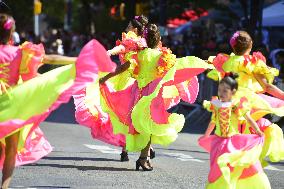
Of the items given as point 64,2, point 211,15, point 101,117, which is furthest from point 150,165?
point 64,2

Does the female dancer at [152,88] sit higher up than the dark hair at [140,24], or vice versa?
the dark hair at [140,24]

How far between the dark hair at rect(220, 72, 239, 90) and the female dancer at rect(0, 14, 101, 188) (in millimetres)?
1104

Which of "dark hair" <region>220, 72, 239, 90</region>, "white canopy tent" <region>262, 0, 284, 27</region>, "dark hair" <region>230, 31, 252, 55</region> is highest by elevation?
"dark hair" <region>230, 31, 252, 55</region>

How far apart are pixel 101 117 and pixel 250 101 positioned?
3.67 metres

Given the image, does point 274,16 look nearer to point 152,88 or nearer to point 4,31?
point 152,88

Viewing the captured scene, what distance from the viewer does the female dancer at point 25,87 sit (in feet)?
28.8

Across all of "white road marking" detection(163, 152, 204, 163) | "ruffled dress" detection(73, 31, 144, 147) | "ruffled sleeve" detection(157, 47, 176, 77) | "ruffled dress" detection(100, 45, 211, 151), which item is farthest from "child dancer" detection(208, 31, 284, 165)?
"white road marking" detection(163, 152, 204, 163)

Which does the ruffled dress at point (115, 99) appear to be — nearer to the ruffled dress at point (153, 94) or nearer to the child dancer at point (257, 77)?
the ruffled dress at point (153, 94)

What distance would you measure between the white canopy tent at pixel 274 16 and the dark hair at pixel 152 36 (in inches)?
550

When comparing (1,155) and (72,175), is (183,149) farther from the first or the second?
(1,155)

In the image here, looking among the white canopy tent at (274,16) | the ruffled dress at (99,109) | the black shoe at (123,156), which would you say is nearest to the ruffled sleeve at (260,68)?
the ruffled dress at (99,109)

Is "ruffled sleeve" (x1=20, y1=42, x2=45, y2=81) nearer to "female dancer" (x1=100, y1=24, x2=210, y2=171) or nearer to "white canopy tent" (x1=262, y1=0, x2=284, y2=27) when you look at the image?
"female dancer" (x1=100, y1=24, x2=210, y2=171)

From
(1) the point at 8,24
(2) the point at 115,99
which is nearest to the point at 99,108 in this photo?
(2) the point at 115,99

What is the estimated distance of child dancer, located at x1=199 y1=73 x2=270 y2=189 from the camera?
884 centimetres
